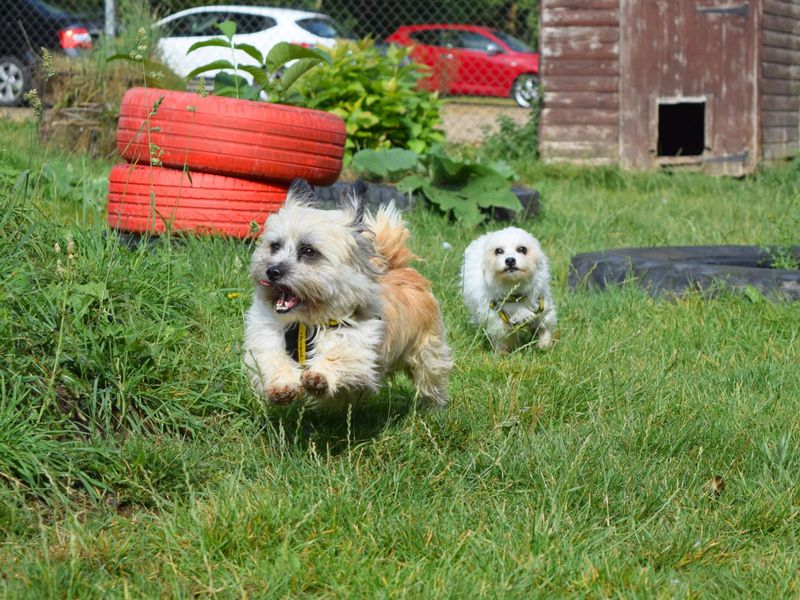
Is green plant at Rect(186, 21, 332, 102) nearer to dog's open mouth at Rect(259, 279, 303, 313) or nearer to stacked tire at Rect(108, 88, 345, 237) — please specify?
stacked tire at Rect(108, 88, 345, 237)

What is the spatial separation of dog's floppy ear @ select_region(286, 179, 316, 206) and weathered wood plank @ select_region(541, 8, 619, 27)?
31.7ft

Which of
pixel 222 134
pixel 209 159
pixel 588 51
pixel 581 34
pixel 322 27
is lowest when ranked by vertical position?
pixel 209 159

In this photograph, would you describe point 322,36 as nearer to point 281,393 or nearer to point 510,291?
point 510,291

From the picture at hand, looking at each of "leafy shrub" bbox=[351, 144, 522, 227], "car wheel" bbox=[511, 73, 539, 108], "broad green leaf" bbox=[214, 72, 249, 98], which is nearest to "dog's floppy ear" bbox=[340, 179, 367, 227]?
"broad green leaf" bbox=[214, 72, 249, 98]

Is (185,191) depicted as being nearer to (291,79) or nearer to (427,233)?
(291,79)

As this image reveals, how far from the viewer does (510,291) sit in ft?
19.8

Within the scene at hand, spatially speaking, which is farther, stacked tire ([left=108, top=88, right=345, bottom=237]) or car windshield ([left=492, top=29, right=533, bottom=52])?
car windshield ([left=492, top=29, right=533, bottom=52])

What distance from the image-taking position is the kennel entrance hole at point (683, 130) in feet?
50.0

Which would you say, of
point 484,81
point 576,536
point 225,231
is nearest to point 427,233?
point 225,231

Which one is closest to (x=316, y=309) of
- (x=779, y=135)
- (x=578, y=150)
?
(x=578, y=150)

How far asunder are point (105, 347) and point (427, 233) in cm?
437

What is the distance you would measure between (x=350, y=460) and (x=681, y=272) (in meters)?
3.49

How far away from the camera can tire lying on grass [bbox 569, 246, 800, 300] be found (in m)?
6.23

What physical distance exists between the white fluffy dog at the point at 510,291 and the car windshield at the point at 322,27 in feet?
42.3
